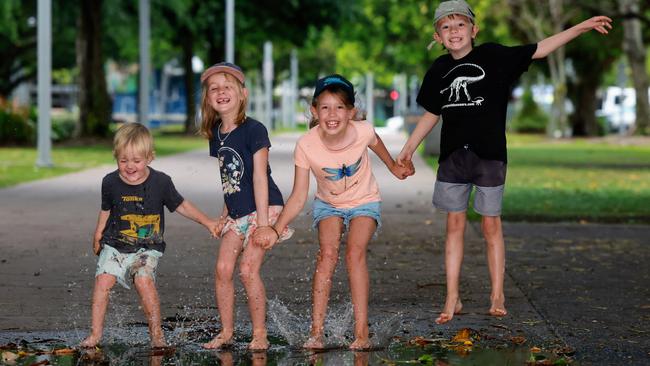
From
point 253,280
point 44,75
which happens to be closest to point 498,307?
point 253,280

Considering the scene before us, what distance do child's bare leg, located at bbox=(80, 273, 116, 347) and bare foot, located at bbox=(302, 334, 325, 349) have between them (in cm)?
96

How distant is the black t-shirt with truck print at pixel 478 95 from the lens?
748cm

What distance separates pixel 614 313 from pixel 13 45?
55.9 meters

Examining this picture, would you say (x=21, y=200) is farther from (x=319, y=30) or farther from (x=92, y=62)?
(x=319, y=30)

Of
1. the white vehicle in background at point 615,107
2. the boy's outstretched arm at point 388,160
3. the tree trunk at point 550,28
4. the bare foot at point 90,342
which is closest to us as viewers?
the bare foot at point 90,342

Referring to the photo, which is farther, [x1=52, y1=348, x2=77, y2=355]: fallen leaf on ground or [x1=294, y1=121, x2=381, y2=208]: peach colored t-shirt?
[x1=294, y1=121, x2=381, y2=208]: peach colored t-shirt

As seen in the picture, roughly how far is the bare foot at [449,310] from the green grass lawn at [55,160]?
1179 centimetres

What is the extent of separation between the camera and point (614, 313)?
769cm

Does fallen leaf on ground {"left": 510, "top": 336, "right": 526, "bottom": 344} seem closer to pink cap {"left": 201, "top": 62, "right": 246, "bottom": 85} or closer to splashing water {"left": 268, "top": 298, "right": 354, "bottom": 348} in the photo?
splashing water {"left": 268, "top": 298, "right": 354, "bottom": 348}

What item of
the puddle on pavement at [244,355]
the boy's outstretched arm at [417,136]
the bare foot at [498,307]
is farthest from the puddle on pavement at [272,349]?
the boy's outstretched arm at [417,136]

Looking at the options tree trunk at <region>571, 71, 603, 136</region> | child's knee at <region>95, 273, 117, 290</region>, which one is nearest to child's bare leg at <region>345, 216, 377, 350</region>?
child's knee at <region>95, 273, 117, 290</region>

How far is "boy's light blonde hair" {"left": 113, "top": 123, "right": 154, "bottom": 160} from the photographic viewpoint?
20.9ft

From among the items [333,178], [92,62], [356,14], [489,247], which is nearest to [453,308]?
[489,247]

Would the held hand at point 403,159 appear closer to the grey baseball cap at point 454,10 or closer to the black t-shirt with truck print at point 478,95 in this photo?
the black t-shirt with truck print at point 478,95
